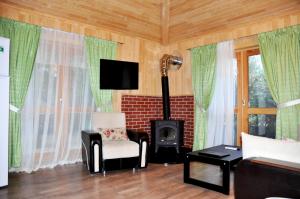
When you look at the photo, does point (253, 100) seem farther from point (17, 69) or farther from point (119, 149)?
point (17, 69)

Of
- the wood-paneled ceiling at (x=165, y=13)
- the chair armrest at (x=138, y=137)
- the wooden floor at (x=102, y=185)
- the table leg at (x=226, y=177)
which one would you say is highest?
the wood-paneled ceiling at (x=165, y=13)

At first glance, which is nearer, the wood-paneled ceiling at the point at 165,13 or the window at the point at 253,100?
the wood-paneled ceiling at the point at 165,13

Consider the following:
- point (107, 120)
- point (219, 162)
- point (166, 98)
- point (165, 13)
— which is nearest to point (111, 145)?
point (107, 120)

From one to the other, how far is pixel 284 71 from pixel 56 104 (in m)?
3.44

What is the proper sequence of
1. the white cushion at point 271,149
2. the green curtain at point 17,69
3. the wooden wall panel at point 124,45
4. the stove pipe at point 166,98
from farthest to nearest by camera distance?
the stove pipe at point 166,98 → the wooden wall panel at point 124,45 → the green curtain at point 17,69 → the white cushion at point 271,149

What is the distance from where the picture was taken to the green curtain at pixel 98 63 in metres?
4.05

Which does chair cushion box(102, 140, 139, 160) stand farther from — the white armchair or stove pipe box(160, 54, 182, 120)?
stove pipe box(160, 54, 182, 120)

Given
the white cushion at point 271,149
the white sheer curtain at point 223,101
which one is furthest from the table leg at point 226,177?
the white sheer curtain at point 223,101

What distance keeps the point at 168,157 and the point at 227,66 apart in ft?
6.19

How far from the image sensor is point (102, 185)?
2941mm

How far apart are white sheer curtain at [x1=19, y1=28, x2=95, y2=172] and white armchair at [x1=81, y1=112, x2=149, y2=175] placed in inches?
14.2

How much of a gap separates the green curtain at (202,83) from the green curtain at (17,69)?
280cm

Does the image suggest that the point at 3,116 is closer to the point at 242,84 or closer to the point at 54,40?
the point at 54,40

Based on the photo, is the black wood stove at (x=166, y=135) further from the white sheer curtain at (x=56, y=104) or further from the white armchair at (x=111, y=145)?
the white sheer curtain at (x=56, y=104)
